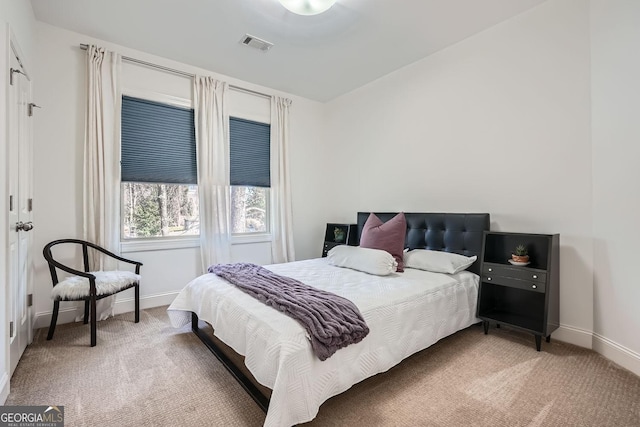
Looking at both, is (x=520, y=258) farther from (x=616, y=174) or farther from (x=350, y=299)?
(x=350, y=299)

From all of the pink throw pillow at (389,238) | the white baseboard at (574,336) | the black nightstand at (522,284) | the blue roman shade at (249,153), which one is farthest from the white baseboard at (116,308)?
the white baseboard at (574,336)

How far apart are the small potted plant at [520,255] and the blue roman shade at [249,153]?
3.13 metres

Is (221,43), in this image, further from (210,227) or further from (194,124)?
(210,227)

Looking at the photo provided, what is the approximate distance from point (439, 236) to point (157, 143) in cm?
338

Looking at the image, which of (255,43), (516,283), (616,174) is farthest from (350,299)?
(255,43)

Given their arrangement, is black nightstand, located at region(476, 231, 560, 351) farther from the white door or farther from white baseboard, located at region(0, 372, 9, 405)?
the white door

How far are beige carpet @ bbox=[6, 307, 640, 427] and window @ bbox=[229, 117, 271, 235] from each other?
6.54 ft

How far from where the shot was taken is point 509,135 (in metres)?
2.71

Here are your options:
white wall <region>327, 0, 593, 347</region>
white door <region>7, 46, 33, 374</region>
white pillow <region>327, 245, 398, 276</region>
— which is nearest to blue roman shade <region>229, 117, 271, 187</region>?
white wall <region>327, 0, 593, 347</region>

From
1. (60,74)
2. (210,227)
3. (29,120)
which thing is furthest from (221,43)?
(210,227)

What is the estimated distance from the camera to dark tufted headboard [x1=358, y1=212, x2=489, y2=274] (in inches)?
109

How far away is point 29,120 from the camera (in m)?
2.43

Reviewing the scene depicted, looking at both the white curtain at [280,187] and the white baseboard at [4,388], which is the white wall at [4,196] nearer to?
the white baseboard at [4,388]

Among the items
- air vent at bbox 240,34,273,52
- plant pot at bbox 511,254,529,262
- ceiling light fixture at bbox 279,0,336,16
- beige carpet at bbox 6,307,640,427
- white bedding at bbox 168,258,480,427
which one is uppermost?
air vent at bbox 240,34,273,52
